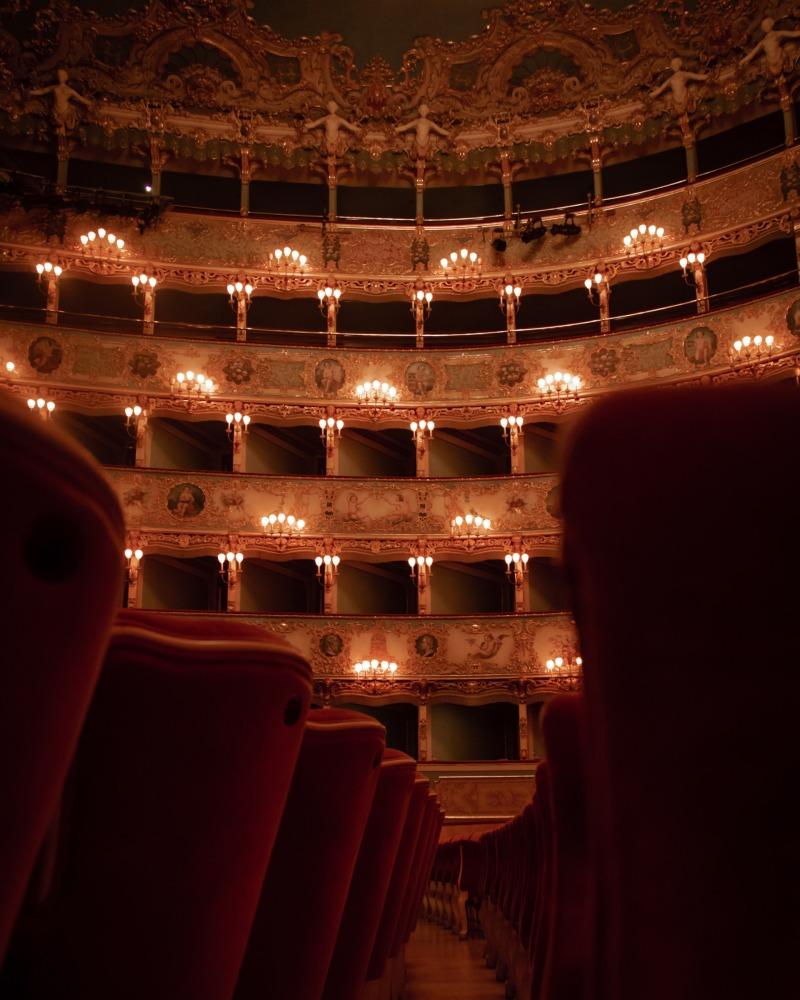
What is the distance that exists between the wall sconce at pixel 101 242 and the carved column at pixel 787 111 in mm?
12979

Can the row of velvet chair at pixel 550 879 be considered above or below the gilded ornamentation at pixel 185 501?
below

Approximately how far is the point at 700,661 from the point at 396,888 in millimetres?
3335

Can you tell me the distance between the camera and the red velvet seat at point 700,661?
1.04 metres

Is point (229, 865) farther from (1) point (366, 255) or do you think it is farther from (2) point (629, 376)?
(1) point (366, 255)

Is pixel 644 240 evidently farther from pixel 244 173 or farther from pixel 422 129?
pixel 244 173

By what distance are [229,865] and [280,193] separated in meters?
24.9

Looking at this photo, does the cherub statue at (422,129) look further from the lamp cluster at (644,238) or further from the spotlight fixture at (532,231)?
the lamp cluster at (644,238)

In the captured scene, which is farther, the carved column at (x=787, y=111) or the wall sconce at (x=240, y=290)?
the wall sconce at (x=240, y=290)

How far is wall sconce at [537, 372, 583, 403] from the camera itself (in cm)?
2236

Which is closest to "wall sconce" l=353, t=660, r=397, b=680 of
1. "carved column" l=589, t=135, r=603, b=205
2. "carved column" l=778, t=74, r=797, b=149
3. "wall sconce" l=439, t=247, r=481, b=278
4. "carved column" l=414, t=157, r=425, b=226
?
"wall sconce" l=439, t=247, r=481, b=278

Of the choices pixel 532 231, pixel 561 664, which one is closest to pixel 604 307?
pixel 532 231

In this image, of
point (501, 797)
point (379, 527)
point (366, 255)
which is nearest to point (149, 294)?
point (366, 255)

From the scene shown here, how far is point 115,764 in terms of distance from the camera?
135 cm

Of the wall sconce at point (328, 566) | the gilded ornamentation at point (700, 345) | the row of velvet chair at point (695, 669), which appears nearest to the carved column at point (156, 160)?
the wall sconce at point (328, 566)
